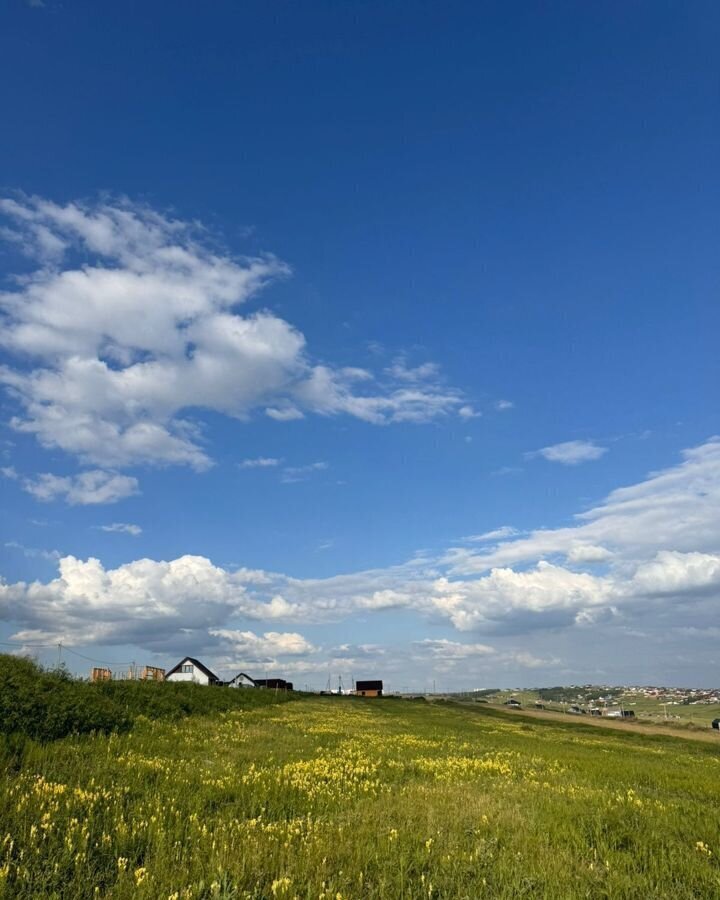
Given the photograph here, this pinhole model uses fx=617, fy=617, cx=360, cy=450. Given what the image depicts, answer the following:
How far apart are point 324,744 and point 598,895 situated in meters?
15.0

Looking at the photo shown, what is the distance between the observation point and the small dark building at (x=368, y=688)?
589ft

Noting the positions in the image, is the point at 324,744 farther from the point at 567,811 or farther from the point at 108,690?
the point at 108,690

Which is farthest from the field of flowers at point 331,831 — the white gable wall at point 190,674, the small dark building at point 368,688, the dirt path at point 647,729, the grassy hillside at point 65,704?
the small dark building at point 368,688

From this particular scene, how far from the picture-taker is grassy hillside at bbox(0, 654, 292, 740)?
16.4 metres

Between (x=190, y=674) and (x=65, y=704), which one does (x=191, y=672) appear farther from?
(x=65, y=704)

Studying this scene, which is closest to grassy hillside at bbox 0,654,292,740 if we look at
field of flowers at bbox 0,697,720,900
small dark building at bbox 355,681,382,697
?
field of flowers at bbox 0,697,720,900

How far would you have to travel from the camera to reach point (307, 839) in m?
8.42

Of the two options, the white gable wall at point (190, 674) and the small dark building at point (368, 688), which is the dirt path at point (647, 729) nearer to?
the white gable wall at point (190, 674)

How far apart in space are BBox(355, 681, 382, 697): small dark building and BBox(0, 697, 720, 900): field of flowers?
576 ft

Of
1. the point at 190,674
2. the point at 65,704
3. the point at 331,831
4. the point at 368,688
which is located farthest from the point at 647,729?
the point at 368,688

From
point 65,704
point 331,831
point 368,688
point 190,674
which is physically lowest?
point 368,688

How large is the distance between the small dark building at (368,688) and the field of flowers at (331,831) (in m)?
175

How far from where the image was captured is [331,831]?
349 inches

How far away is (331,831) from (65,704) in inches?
511
